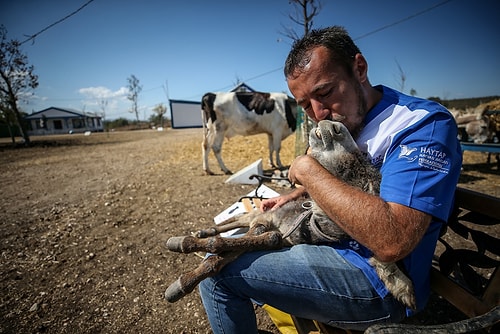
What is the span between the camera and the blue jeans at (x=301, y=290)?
1.24m

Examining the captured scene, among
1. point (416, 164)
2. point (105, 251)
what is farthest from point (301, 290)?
point (105, 251)

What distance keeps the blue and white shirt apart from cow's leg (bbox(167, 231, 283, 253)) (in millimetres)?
413

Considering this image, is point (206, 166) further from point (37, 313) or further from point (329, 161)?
point (329, 161)

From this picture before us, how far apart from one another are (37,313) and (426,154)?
10.7 ft

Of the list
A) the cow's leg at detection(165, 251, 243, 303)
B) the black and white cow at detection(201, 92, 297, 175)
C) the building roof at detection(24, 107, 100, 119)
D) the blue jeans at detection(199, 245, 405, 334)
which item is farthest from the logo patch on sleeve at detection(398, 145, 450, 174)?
the building roof at detection(24, 107, 100, 119)

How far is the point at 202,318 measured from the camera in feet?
7.20

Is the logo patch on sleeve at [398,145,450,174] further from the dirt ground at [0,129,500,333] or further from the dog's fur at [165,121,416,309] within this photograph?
the dirt ground at [0,129,500,333]

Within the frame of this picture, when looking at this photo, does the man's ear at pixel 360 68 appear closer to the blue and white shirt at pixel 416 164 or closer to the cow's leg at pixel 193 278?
the blue and white shirt at pixel 416 164

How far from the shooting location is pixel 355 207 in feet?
3.64

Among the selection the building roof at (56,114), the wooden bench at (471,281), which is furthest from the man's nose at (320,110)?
the building roof at (56,114)

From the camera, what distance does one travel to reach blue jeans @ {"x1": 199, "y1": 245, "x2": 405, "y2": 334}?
1.24 m

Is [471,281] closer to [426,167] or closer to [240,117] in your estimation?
[426,167]

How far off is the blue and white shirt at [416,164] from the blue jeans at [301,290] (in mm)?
86

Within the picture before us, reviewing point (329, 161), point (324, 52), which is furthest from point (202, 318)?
point (324, 52)
